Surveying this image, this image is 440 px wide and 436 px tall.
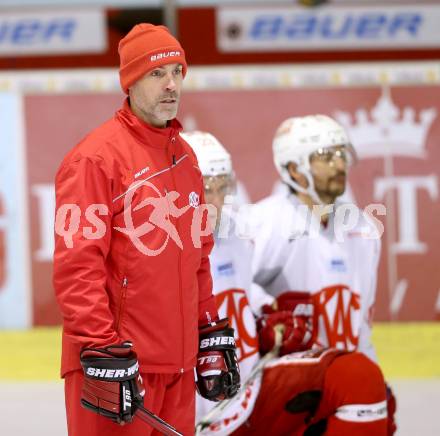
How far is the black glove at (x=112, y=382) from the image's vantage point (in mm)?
3275

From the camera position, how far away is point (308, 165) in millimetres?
4965

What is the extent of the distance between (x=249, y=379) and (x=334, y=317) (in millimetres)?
465

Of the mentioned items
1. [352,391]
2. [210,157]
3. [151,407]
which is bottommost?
[352,391]

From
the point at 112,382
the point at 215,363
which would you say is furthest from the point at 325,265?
the point at 112,382

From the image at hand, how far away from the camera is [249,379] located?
454 centimetres

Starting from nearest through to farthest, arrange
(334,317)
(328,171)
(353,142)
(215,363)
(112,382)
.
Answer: (112,382)
(215,363)
(334,317)
(328,171)
(353,142)

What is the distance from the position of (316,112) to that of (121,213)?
5.30 m

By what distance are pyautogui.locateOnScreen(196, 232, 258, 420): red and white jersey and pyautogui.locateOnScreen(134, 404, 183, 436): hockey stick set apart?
1064 mm

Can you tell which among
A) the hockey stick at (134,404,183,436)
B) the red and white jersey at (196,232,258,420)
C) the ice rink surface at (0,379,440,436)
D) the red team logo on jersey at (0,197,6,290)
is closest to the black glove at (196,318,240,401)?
the hockey stick at (134,404,183,436)

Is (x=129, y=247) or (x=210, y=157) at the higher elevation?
(x=210, y=157)

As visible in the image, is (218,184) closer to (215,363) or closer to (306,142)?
(306,142)

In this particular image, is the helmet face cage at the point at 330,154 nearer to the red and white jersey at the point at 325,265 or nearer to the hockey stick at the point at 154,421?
the red and white jersey at the point at 325,265

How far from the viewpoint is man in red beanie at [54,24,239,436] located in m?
3.30

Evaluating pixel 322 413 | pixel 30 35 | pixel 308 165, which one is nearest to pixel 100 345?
pixel 322 413
